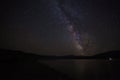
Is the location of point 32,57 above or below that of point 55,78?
above

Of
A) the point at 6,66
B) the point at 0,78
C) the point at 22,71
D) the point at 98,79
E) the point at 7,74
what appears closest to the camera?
the point at 0,78

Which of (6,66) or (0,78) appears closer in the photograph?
(0,78)

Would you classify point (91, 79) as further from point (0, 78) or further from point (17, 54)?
point (0, 78)

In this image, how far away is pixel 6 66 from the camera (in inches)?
697

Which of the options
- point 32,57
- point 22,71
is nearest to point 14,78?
point 22,71

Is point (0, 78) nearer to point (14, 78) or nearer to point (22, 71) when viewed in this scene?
point (14, 78)

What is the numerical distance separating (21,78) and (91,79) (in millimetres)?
11570

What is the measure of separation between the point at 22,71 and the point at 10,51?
1048cm

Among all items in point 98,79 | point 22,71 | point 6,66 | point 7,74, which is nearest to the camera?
point 7,74

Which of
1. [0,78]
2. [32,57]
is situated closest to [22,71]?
[0,78]

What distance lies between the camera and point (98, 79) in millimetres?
23781

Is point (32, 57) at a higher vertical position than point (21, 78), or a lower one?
higher

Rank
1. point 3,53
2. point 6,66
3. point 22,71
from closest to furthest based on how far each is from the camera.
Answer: point 22,71, point 6,66, point 3,53

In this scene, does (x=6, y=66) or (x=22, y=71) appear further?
(x=6, y=66)
